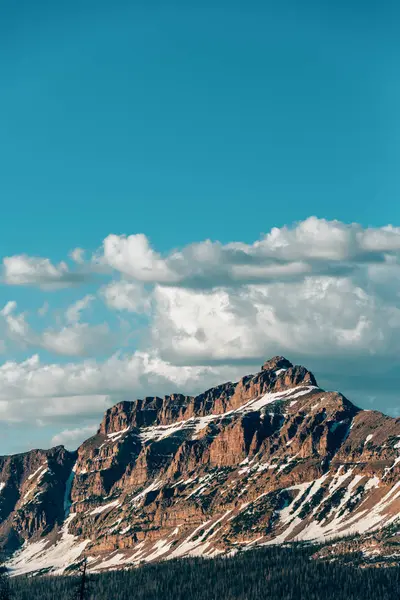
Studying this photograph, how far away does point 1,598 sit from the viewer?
150 metres

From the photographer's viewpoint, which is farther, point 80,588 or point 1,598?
point 1,598

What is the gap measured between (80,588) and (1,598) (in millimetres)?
33080

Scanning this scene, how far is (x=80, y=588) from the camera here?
12256 cm
